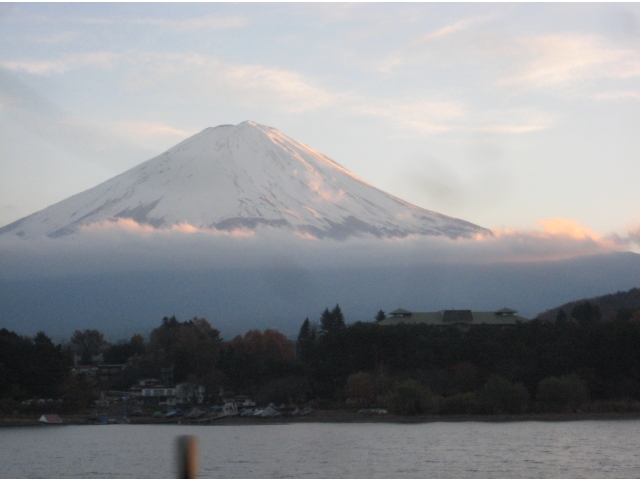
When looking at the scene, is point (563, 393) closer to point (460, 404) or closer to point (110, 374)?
point (460, 404)

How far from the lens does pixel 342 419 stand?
1590 inches

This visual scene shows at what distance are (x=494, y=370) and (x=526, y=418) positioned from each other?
4.60 m

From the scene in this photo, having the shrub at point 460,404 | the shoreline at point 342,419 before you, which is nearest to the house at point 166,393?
the shoreline at point 342,419

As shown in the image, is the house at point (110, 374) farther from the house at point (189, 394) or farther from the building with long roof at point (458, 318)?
the building with long roof at point (458, 318)

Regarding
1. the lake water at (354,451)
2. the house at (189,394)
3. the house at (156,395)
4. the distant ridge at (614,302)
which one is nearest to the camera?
the lake water at (354,451)

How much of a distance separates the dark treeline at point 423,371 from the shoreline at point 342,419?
2.17 feet

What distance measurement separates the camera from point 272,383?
156 ft

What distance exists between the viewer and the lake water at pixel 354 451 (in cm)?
2472

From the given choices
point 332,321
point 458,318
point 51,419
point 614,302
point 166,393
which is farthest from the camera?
point 614,302

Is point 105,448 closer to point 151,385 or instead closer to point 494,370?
point 494,370

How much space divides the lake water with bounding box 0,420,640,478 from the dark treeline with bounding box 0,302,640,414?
2.52 meters

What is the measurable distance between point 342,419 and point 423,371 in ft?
18.4

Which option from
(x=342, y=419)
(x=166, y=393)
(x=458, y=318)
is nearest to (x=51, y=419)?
(x=166, y=393)

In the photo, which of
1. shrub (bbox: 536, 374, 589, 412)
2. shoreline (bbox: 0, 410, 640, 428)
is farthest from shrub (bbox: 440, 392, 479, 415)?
shrub (bbox: 536, 374, 589, 412)
